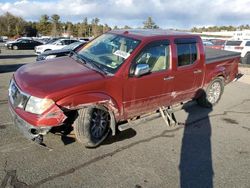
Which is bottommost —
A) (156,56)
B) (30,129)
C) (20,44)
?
(20,44)

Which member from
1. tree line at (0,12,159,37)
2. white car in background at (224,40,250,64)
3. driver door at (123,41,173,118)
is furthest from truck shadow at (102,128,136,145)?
tree line at (0,12,159,37)

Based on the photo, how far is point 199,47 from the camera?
6.33 meters

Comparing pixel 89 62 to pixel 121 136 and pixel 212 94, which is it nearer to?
pixel 121 136

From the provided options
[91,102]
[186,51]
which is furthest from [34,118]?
[186,51]

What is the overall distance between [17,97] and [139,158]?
82.5 inches

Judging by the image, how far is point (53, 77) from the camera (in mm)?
4242

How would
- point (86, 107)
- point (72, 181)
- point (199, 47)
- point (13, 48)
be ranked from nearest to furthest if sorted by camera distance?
point (72, 181)
point (86, 107)
point (199, 47)
point (13, 48)

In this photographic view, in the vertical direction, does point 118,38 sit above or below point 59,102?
above

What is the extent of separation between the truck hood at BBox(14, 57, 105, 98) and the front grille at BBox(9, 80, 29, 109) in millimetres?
80

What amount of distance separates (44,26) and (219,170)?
93.0 m

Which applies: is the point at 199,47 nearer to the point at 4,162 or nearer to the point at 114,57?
the point at 114,57

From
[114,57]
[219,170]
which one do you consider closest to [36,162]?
[114,57]

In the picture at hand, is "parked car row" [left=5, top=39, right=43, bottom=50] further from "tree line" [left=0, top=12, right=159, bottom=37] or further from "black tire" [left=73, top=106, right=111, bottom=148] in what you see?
"tree line" [left=0, top=12, right=159, bottom=37]

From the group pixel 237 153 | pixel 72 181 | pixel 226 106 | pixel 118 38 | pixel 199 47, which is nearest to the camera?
pixel 72 181
